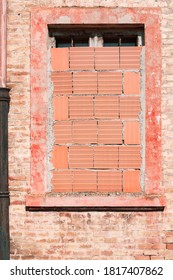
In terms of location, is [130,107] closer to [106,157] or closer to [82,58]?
[106,157]

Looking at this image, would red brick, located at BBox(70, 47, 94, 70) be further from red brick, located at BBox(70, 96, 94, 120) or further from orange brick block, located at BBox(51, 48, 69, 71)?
red brick, located at BBox(70, 96, 94, 120)

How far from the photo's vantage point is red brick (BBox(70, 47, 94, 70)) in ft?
25.7

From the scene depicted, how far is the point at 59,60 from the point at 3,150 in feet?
5.22

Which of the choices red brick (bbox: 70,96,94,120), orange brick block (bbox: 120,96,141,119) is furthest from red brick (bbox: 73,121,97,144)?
orange brick block (bbox: 120,96,141,119)

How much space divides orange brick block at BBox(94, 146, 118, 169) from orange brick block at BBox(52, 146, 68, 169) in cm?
45

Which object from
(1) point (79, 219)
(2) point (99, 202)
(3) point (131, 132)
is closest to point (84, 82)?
(3) point (131, 132)

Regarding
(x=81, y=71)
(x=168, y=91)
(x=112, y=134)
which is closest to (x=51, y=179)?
(x=112, y=134)

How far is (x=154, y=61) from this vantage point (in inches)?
303

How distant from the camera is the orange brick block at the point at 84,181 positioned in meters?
7.75

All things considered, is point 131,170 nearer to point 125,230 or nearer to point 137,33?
point 125,230

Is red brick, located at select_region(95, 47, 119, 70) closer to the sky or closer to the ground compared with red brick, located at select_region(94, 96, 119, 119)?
closer to the sky

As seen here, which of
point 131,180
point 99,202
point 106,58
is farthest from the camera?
point 106,58

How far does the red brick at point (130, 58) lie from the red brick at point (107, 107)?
1.68ft

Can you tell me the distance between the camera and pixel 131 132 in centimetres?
778
